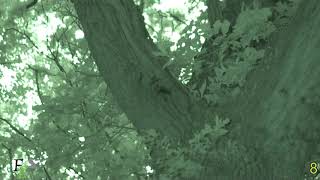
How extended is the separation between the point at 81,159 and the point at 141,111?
42.0 inches

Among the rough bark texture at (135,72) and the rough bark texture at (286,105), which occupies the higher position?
the rough bark texture at (135,72)

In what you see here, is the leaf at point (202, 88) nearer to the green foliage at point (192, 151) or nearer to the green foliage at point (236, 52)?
the green foliage at point (236, 52)

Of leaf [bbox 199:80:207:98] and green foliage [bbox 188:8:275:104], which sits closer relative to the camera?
green foliage [bbox 188:8:275:104]

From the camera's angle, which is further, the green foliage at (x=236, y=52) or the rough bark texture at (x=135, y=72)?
the rough bark texture at (x=135, y=72)

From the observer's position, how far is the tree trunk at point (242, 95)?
286 cm

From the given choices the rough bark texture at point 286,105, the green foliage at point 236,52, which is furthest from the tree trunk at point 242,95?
the green foliage at point 236,52

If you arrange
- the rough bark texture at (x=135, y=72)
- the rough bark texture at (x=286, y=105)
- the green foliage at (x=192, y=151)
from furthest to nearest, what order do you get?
the rough bark texture at (x=135, y=72), the green foliage at (x=192, y=151), the rough bark texture at (x=286, y=105)

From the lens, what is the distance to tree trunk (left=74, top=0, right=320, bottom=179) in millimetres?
2859

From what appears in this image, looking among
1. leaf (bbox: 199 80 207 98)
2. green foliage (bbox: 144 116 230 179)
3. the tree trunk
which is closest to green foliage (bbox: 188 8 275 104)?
leaf (bbox: 199 80 207 98)

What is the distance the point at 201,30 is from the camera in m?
3.43

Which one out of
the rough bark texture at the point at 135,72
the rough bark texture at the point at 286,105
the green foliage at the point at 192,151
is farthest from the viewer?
the rough bark texture at the point at 135,72

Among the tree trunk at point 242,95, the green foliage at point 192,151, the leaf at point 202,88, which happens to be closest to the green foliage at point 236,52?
the leaf at point 202,88

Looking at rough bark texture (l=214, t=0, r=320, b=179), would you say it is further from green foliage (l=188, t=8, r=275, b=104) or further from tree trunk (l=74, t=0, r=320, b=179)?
green foliage (l=188, t=8, r=275, b=104)

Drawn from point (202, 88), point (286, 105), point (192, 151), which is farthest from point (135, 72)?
point (286, 105)
